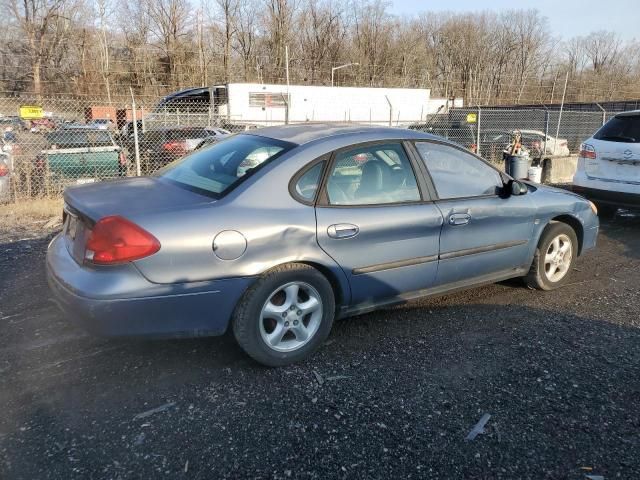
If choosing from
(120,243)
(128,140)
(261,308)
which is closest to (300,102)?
(128,140)

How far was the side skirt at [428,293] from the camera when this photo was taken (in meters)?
3.51

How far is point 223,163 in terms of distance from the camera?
3.58 m

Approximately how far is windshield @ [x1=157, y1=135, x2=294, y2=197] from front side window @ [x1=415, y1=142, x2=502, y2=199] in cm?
114

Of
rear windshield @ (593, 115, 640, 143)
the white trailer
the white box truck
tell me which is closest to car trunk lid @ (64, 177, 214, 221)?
rear windshield @ (593, 115, 640, 143)

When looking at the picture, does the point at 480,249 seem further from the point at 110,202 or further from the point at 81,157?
the point at 81,157

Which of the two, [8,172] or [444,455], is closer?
[444,455]

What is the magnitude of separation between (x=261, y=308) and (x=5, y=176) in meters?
7.12

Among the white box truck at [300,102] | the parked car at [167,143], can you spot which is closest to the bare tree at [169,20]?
the white box truck at [300,102]

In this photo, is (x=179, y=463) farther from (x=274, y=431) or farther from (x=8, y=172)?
(x=8, y=172)

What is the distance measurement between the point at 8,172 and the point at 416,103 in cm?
2633

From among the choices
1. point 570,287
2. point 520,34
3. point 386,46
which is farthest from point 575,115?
point 520,34

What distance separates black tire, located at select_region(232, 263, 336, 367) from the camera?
3025 mm

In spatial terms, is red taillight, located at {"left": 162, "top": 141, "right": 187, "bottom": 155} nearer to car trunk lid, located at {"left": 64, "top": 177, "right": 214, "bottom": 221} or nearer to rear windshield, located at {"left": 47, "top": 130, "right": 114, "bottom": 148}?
rear windshield, located at {"left": 47, "top": 130, "right": 114, "bottom": 148}

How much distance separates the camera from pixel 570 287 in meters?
4.83
